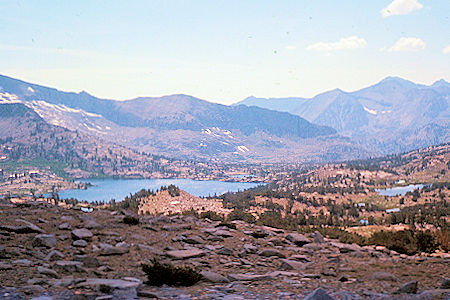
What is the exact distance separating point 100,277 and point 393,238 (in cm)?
1928

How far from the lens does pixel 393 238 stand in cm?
2550

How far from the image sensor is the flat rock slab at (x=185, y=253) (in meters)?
18.4

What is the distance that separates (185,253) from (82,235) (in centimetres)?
558

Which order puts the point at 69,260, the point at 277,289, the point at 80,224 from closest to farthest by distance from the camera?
the point at 277,289, the point at 69,260, the point at 80,224

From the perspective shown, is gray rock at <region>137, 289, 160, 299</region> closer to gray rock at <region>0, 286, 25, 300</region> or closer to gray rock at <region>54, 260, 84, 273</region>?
gray rock at <region>0, 286, 25, 300</region>

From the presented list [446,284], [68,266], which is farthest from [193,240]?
[446,284]

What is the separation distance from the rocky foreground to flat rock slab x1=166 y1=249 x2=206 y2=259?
0.05 metres

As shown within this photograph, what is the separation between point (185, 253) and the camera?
18938 mm

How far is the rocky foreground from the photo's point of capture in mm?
12305

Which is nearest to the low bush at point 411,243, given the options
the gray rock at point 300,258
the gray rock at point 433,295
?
the gray rock at point 300,258

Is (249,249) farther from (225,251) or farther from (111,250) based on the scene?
(111,250)

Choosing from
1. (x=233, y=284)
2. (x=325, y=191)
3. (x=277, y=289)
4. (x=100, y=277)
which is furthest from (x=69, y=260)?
(x=325, y=191)

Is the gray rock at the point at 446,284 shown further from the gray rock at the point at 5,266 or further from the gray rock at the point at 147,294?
the gray rock at the point at 5,266

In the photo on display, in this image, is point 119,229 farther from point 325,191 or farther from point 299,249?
point 325,191
